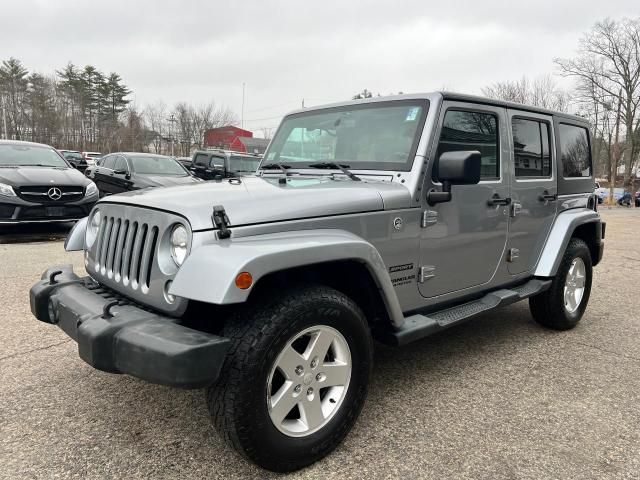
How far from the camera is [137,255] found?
91.9 inches

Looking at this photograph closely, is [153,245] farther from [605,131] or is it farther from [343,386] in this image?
[605,131]

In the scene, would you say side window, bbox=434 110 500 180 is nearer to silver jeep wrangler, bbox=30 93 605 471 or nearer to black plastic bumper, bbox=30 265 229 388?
silver jeep wrangler, bbox=30 93 605 471

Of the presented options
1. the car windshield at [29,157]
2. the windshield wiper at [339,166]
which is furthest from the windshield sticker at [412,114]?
the car windshield at [29,157]

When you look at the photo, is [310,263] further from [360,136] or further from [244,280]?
[360,136]

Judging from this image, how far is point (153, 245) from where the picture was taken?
2.27 meters

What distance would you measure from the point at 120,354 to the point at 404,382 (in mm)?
1914

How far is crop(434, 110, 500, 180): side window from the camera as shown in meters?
3.11

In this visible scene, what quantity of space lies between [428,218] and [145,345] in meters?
1.76

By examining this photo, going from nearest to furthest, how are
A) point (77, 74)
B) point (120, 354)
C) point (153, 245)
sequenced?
point (120, 354), point (153, 245), point (77, 74)

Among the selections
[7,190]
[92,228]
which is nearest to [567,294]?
[92,228]

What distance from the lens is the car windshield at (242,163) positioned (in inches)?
542

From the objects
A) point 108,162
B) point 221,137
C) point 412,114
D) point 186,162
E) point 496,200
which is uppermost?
point 221,137

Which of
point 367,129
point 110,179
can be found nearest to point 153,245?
point 367,129

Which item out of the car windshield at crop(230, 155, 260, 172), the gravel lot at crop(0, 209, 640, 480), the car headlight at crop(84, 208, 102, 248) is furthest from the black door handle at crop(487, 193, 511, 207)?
the car windshield at crop(230, 155, 260, 172)
